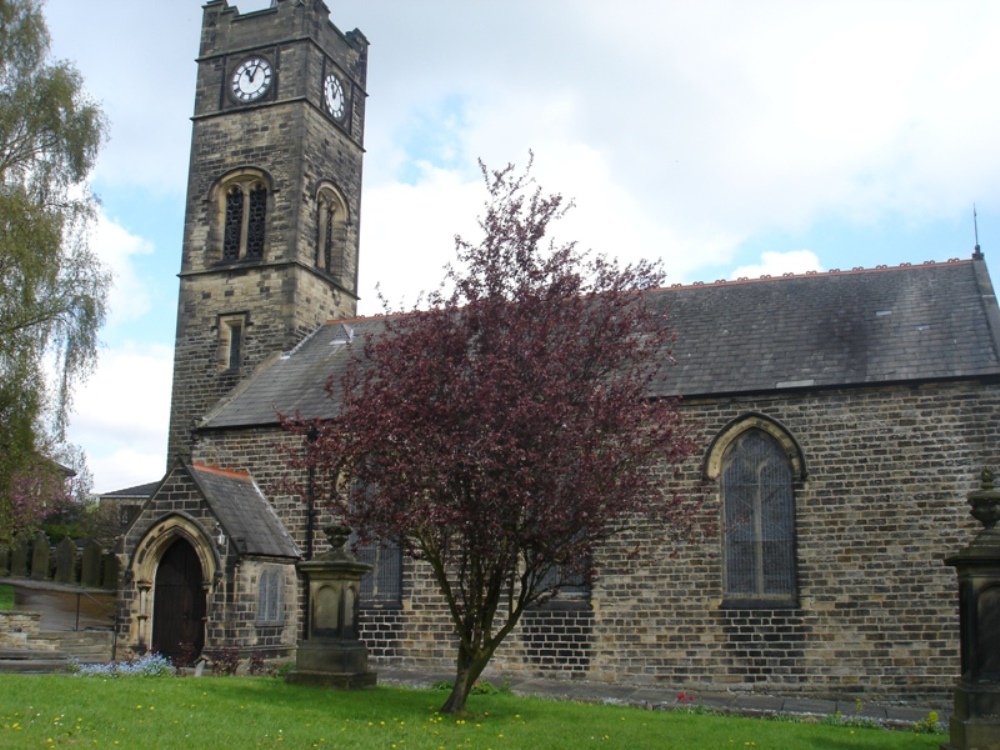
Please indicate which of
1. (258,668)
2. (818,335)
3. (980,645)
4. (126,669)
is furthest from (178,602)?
(980,645)

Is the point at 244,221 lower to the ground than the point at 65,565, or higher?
higher

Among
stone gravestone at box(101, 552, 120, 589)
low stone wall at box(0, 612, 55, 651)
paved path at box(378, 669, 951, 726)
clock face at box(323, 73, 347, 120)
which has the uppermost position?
clock face at box(323, 73, 347, 120)

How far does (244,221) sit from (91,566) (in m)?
9.95

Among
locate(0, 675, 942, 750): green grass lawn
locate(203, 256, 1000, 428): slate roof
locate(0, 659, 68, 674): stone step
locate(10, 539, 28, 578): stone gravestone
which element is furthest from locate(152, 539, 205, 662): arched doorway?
locate(10, 539, 28, 578): stone gravestone

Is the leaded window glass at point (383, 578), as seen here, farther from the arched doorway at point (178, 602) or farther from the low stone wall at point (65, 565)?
the low stone wall at point (65, 565)

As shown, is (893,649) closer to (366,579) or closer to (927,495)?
(927,495)

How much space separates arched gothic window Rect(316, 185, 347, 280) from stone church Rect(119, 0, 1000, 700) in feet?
16.9

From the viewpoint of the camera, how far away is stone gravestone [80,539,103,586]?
2691 cm

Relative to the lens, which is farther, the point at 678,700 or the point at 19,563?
the point at 19,563

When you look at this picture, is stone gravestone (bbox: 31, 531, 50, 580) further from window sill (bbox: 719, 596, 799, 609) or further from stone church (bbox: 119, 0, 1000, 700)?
window sill (bbox: 719, 596, 799, 609)

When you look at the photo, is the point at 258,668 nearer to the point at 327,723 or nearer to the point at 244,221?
the point at 327,723

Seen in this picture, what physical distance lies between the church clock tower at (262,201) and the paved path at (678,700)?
1070 centimetres

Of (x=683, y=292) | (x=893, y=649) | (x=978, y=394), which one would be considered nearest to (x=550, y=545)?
(x=893, y=649)

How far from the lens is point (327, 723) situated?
1159 cm
